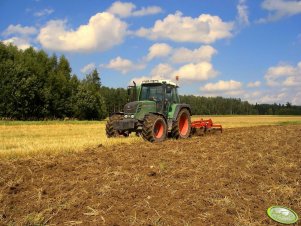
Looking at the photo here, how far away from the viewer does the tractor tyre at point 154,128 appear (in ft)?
46.2

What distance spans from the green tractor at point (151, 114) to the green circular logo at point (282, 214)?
8.22m

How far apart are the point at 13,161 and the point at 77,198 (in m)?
3.93

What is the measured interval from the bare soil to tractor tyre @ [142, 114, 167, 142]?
11.0ft

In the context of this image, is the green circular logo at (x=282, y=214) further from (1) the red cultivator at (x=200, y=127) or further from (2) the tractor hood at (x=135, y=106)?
(1) the red cultivator at (x=200, y=127)

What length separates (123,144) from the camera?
534 inches

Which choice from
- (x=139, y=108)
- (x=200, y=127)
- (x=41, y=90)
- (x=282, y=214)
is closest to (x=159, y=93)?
(x=139, y=108)

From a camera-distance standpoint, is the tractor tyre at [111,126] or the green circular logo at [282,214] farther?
the tractor tyre at [111,126]

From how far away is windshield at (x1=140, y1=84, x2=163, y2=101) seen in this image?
15484 millimetres

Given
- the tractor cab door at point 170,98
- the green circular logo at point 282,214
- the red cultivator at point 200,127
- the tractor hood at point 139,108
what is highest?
the tractor cab door at point 170,98

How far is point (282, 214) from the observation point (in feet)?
19.4

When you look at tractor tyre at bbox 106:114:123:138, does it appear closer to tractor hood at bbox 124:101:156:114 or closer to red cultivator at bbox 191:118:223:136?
tractor hood at bbox 124:101:156:114

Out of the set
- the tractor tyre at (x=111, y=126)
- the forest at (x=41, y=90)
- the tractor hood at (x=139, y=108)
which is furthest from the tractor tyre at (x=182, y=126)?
the forest at (x=41, y=90)

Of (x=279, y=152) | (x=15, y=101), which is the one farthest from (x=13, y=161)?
(x=15, y=101)

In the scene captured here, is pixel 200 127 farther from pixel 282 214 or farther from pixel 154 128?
pixel 282 214
